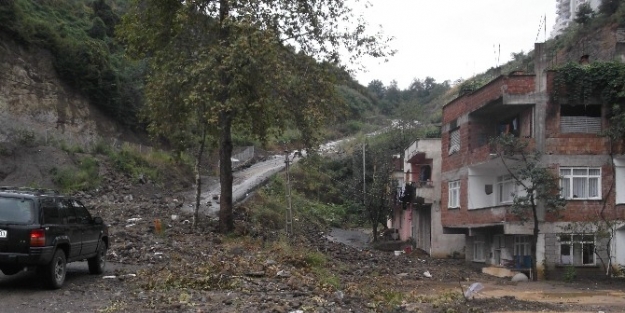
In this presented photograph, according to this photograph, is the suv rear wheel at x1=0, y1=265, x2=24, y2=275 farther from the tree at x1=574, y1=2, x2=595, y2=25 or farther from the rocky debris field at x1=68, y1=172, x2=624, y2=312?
the tree at x1=574, y1=2, x2=595, y2=25

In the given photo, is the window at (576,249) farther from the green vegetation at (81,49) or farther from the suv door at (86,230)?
the green vegetation at (81,49)

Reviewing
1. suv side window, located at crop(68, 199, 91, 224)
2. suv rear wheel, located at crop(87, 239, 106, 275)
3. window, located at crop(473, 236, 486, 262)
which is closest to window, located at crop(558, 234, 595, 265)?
window, located at crop(473, 236, 486, 262)

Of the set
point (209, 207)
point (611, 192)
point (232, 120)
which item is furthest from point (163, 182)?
point (611, 192)

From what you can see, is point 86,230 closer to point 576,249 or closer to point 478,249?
point 576,249

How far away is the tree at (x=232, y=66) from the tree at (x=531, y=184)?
22.5 ft

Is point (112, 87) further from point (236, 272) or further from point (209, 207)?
point (236, 272)

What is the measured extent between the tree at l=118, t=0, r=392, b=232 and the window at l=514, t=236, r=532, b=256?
34.7ft

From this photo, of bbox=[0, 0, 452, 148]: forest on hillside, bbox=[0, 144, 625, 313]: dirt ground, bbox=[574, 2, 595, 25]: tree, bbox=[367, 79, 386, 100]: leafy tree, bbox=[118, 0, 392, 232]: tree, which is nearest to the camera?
bbox=[0, 144, 625, 313]: dirt ground

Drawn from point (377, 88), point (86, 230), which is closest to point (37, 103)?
point (86, 230)

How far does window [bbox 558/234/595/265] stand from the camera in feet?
86.3

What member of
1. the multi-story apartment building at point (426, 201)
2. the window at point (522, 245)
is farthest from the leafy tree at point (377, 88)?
the window at point (522, 245)

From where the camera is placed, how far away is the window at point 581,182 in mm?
26609

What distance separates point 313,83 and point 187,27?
211 inches

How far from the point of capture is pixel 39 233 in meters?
11.6
